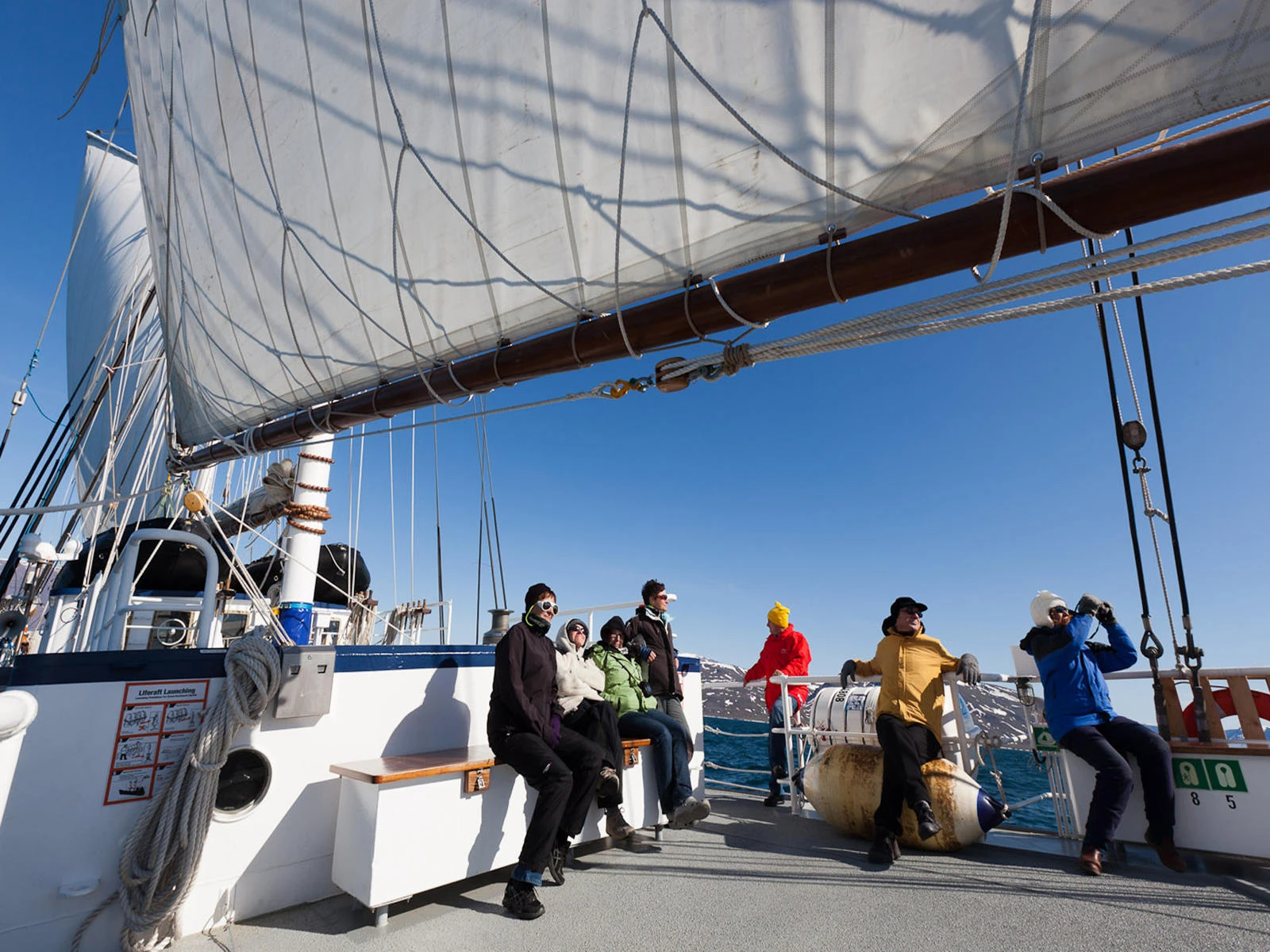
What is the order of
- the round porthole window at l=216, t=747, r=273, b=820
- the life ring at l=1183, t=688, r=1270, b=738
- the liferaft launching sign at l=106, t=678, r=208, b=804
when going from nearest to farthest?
the liferaft launching sign at l=106, t=678, r=208, b=804 < the round porthole window at l=216, t=747, r=273, b=820 < the life ring at l=1183, t=688, r=1270, b=738

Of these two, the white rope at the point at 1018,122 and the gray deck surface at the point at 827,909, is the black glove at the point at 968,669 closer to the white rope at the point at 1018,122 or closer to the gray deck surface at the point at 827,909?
the gray deck surface at the point at 827,909

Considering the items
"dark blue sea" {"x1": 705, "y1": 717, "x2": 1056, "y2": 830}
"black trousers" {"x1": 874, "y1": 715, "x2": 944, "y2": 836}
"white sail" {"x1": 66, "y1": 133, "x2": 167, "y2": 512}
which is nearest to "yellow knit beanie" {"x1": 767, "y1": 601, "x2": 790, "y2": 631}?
"dark blue sea" {"x1": 705, "y1": 717, "x2": 1056, "y2": 830}

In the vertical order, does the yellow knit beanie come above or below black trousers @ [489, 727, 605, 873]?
above

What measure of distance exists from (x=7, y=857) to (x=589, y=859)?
98.8 inches

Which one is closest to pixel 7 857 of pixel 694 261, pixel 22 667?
pixel 22 667

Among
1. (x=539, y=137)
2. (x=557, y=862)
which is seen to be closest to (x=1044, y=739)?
(x=557, y=862)

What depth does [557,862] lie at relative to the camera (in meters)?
3.15

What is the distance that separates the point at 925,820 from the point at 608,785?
172 cm

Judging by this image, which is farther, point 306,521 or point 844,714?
point 306,521

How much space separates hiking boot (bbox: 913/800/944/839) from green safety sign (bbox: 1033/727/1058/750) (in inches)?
36.7

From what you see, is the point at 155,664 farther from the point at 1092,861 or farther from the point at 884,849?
the point at 1092,861

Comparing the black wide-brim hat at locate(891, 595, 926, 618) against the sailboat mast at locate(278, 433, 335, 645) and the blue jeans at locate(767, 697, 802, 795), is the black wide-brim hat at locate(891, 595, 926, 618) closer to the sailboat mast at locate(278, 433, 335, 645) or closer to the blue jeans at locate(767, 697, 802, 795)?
the blue jeans at locate(767, 697, 802, 795)

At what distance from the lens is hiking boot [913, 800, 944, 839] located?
336 cm

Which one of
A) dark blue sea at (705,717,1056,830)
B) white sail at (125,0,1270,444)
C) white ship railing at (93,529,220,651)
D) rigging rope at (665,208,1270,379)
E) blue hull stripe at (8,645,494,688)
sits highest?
white sail at (125,0,1270,444)
